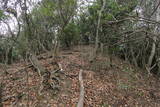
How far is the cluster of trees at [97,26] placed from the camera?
551cm

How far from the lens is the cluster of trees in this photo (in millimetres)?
5507

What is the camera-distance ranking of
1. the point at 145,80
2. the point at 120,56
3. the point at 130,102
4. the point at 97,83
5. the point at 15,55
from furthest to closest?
1. the point at 15,55
2. the point at 120,56
3. the point at 145,80
4. the point at 97,83
5. the point at 130,102

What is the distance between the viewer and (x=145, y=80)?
28.3ft

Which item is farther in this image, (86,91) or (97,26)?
(97,26)


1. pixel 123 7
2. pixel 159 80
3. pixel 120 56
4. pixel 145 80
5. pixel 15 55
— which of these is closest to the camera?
pixel 145 80

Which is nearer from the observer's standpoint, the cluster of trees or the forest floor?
the forest floor

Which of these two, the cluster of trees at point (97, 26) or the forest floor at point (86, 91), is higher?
the cluster of trees at point (97, 26)

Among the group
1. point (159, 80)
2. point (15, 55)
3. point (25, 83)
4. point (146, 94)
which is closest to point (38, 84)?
point (25, 83)

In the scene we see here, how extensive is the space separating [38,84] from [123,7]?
8461 millimetres

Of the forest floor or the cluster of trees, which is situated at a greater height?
the cluster of trees

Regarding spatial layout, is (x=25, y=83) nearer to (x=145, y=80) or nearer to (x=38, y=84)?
(x=38, y=84)

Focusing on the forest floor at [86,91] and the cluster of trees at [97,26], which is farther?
the cluster of trees at [97,26]

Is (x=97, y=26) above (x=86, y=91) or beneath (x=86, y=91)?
above

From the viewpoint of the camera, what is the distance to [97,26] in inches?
336
